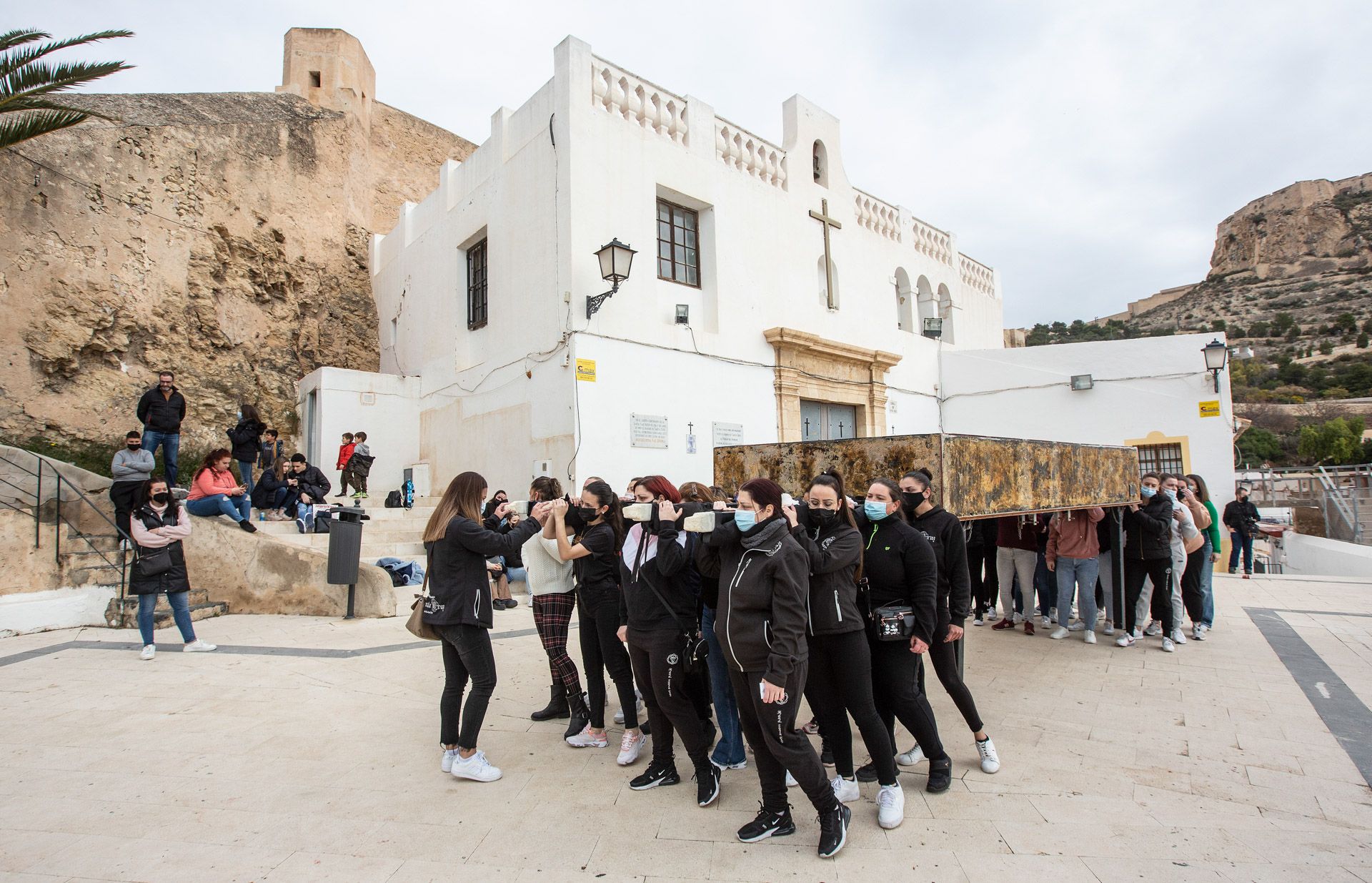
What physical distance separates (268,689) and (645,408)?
19.1 ft

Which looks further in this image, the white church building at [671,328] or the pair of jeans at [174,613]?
the white church building at [671,328]

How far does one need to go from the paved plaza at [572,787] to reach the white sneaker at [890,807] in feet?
0.19

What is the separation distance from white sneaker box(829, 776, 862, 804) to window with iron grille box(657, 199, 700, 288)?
8375 mm

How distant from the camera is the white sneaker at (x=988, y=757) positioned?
377 centimetres

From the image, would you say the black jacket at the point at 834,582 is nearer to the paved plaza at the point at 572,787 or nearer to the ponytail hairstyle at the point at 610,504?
the paved plaza at the point at 572,787

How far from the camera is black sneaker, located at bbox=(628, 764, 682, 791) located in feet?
11.9

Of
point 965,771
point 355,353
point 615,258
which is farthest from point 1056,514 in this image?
point 355,353

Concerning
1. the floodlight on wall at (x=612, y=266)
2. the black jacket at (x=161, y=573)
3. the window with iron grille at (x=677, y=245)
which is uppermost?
the window with iron grille at (x=677, y=245)

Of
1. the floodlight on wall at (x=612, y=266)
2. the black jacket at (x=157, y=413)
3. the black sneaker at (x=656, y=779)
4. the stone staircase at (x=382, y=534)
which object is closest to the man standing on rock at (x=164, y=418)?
the black jacket at (x=157, y=413)

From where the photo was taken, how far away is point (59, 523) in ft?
24.4

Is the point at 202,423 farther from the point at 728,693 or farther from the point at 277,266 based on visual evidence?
the point at 728,693

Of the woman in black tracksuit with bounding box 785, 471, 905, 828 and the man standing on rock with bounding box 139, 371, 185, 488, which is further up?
the man standing on rock with bounding box 139, 371, 185, 488

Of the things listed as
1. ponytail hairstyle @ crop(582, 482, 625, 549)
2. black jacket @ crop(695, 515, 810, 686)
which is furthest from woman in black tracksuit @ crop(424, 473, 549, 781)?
black jacket @ crop(695, 515, 810, 686)

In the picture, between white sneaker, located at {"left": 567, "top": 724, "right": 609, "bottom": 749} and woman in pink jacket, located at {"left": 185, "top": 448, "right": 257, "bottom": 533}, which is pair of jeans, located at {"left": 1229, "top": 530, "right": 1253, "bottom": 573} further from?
woman in pink jacket, located at {"left": 185, "top": 448, "right": 257, "bottom": 533}
